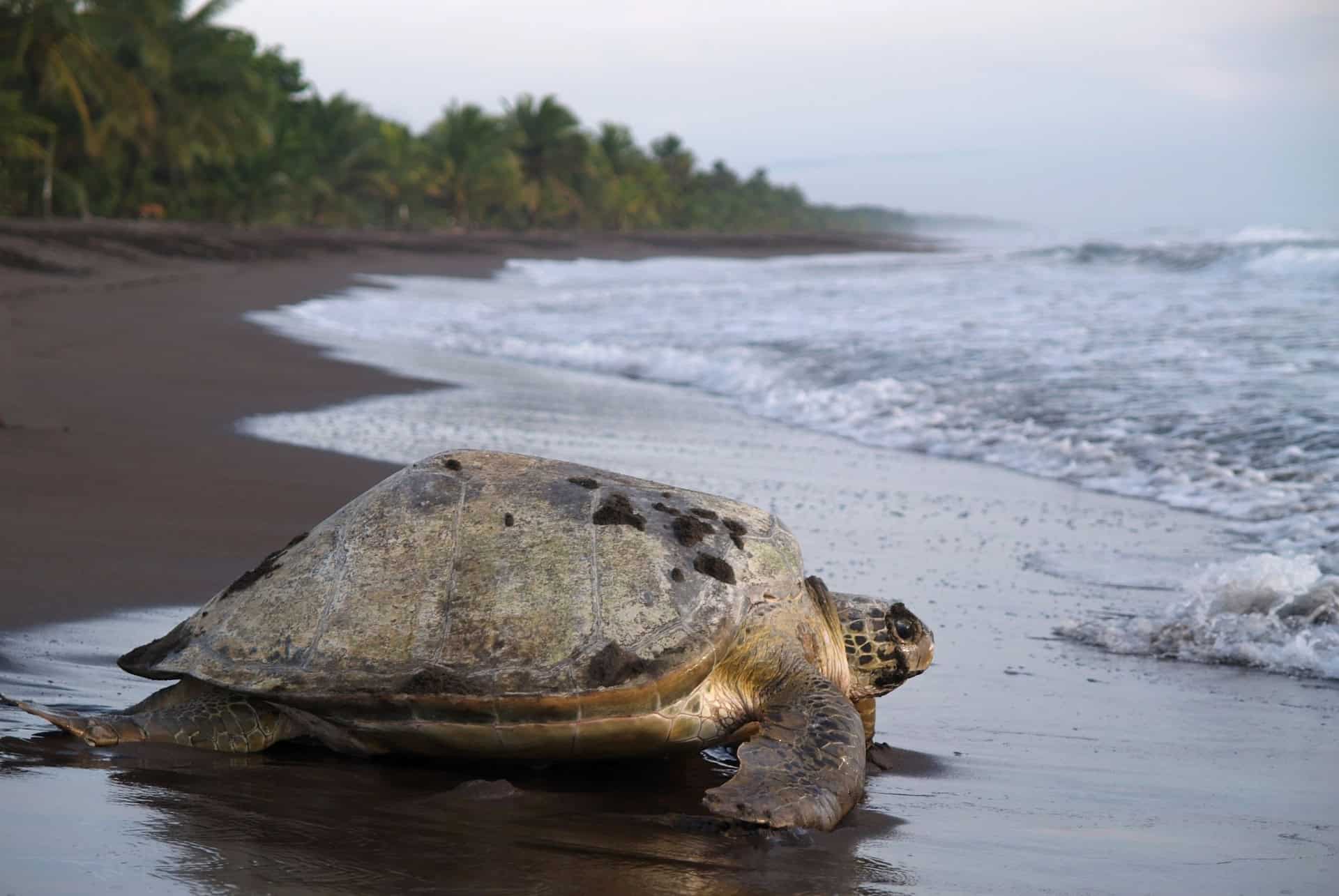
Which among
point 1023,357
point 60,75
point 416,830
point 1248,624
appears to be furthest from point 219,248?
point 416,830

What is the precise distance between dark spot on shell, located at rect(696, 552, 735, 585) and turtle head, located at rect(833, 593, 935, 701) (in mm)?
411

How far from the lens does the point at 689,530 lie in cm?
Result: 324

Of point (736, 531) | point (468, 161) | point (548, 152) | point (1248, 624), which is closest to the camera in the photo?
point (736, 531)

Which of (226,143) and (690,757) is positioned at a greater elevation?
(226,143)

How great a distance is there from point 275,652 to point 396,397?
6.71 metres

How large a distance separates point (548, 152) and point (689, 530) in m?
64.7

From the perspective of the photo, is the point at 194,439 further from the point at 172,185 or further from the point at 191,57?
the point at 172,185

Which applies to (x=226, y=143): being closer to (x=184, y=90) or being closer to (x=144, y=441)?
(x=184, y=90)

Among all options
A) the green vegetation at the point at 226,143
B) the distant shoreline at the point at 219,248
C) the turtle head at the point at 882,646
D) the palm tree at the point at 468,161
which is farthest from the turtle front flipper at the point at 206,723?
the palm tree at the point at 468,161

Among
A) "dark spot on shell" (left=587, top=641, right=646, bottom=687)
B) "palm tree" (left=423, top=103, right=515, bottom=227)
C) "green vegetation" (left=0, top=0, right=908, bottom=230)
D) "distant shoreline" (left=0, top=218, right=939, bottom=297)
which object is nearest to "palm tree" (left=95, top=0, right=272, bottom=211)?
"green vegetation" (left=0, top=0, right=908, bottom=230)

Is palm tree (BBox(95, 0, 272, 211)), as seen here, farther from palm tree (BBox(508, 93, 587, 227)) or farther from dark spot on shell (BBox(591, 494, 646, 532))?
dark spot on shell (BBox(591, 494, 646, 532))

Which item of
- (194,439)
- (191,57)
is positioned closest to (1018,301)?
(194,439)

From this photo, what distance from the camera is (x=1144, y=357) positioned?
36.5 ft

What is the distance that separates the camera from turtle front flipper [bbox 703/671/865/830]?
2.68m
